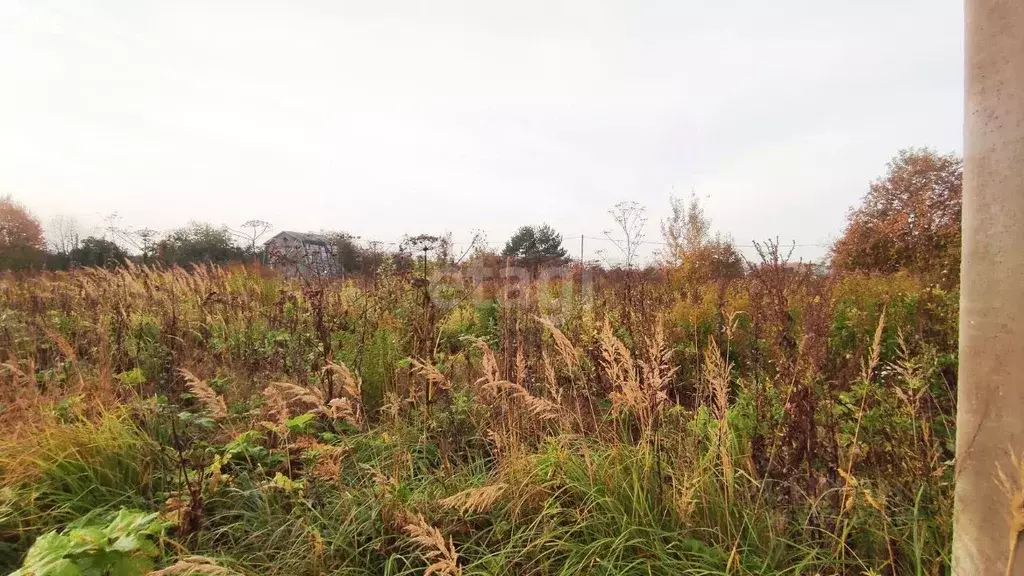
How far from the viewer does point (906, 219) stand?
29.5 feet

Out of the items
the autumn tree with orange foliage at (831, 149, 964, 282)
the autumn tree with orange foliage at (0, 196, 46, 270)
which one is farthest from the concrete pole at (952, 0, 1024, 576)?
the autumn tree with orange foliage at (0, 196, 46, 270)

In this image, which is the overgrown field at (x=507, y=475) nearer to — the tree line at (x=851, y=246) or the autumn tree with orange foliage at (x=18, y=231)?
the tree line at (x=851, y=246)

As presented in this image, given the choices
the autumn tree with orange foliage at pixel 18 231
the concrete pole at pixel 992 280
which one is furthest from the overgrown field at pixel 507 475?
the autumn tree with orange foliage at pixel 18 231

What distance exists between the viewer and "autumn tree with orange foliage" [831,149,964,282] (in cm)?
812

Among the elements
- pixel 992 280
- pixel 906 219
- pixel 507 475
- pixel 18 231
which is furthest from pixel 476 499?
pixel 18 231

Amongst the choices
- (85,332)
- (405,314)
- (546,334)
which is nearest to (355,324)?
(405,314)

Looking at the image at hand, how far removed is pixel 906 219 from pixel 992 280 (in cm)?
1083

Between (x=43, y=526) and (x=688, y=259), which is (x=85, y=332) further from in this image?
(x=688, y=259)

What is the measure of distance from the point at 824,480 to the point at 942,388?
186 centimetres

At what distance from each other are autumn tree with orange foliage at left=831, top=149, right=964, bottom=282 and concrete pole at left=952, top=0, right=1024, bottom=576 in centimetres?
760

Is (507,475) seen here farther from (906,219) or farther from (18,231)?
(18,231)

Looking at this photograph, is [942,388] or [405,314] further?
[405,314]

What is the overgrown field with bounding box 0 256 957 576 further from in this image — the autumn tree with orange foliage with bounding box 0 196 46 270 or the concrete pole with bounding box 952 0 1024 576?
the autumn tree with orange foliage with bounding box 0 196 46 270

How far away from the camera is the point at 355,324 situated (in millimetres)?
4273
